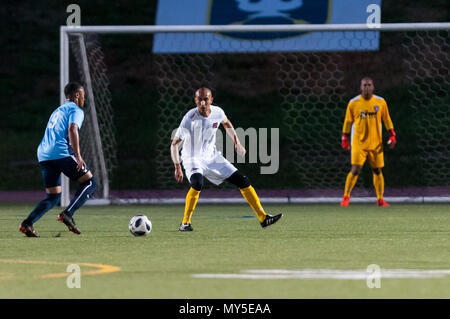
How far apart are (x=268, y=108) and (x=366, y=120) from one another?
37.7 feet

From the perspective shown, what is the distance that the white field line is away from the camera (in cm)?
690

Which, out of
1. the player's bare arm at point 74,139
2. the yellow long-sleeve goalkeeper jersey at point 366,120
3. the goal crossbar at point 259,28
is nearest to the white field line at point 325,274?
the player's bare arm at point 74,139

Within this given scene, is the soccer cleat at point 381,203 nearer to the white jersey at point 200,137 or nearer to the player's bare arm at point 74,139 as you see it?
the white jersey at point 200,137

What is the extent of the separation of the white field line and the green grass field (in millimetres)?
158

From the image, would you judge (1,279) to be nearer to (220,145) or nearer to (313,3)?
(220,145)

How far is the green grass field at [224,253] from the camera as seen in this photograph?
6254 millimetres

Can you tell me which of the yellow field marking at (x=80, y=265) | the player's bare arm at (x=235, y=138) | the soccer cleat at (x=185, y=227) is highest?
the player's bare arm at (x=235, y=138)

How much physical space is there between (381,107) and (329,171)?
696 centimetres

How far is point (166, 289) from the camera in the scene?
6289 mm

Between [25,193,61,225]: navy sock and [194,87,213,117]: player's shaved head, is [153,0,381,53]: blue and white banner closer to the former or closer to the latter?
[194,87,213,117]: player's shaved head

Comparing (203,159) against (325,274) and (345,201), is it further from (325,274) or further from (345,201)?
(345,201)

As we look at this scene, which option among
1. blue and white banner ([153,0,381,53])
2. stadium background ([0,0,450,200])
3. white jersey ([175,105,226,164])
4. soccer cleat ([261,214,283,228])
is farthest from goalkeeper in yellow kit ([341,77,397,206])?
blue and white banner ([153,0,381,53])

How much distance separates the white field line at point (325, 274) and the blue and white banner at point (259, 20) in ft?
57.4

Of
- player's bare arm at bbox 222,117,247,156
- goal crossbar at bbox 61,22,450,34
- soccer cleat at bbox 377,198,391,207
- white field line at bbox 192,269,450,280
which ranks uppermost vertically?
goal crossbar at bbox 61,22,450,34
